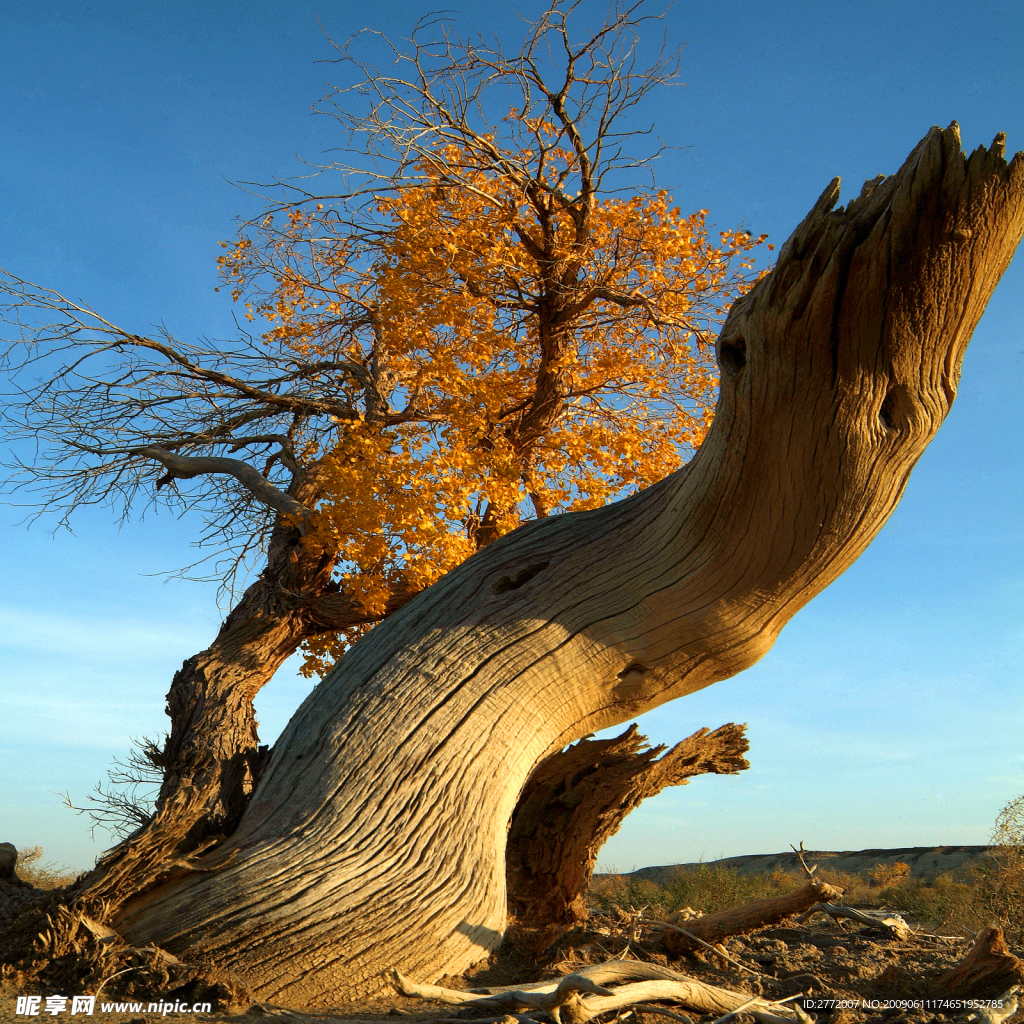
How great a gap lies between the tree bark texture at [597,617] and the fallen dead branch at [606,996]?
60 cm

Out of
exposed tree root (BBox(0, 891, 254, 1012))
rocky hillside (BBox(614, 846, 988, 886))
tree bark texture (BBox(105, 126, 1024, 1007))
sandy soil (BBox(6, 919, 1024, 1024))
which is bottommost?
rocky hillside (BBox(614, 846, 988, 886))

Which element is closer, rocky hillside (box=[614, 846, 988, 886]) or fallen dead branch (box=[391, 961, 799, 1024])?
fallen dead branch (box=[391, 961, 799, 1024])

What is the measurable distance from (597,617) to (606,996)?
6.80 feet

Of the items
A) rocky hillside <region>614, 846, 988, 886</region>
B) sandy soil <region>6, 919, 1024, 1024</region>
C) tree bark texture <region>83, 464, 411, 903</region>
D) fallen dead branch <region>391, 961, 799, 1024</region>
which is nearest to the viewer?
fallen dead branch <region>391, 961, 799, 1024</region>

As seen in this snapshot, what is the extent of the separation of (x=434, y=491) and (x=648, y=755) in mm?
3488

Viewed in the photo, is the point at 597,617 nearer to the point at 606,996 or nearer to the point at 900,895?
the point at 606,996

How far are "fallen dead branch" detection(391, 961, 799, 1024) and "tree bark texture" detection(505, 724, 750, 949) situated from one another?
182 cm

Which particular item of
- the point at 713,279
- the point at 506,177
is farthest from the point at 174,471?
the point at 713,279

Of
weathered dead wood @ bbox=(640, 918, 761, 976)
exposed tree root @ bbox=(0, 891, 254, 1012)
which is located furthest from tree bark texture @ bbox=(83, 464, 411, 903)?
weathered dead wood @ bbox=(640, 918, 761, 976)

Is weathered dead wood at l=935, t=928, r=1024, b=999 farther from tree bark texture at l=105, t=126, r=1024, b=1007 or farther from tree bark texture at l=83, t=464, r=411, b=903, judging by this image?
tree bark texture at l=83, t=464, r=411, b=903

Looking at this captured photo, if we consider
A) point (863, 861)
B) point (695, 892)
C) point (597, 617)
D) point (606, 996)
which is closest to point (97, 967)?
point (606, 996)

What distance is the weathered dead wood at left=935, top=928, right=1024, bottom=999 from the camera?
369cm

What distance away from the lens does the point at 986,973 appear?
372cm

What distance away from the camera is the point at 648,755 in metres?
5.61
